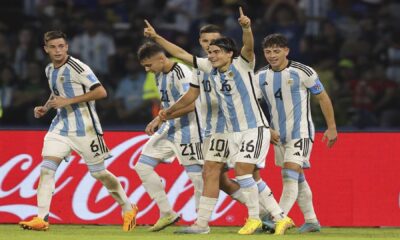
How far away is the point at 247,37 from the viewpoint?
41.1ft

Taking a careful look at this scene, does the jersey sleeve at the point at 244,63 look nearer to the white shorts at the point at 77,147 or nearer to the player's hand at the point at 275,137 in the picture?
the player's hand at the point at 275,137

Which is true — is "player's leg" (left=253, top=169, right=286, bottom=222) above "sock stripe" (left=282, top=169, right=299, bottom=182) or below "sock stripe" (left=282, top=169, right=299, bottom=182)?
below

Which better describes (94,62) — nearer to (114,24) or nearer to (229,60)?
(114,24)

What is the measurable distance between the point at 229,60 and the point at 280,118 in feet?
3.18

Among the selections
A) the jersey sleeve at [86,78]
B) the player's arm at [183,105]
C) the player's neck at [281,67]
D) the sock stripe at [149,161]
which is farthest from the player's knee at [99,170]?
the player's neck at [281,67]

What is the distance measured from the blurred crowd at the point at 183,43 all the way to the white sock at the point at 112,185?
144 inches

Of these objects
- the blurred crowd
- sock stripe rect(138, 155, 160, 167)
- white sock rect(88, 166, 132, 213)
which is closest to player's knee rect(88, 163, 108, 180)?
white sock rect(88, 166, 132, 213)

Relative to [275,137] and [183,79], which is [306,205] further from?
[183,79]

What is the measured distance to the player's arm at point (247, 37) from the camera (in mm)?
12398

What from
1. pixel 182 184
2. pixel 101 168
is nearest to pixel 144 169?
pixel 101 168

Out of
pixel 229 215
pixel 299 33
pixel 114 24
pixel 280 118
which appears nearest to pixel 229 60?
pixel 280 118

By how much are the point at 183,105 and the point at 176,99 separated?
472mm

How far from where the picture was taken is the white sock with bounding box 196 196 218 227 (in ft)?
42.8

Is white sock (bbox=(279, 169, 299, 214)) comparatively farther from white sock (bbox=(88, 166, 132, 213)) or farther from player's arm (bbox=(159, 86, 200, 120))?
white sock (bbox=(88, 166, 132, 213))
